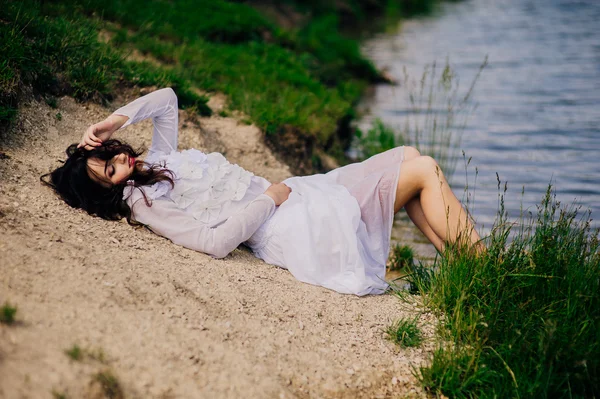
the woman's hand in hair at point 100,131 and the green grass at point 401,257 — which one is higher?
the woman's hand in hair at point 100,131

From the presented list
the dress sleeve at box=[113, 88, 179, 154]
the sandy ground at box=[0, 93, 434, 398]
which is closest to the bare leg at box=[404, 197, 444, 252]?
the sandy ground at box=[0, 93, 434, 398]

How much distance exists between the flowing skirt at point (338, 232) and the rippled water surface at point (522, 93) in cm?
135

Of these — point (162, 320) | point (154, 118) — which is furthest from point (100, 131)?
point (162, 320)

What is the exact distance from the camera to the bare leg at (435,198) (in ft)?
A: 13.3

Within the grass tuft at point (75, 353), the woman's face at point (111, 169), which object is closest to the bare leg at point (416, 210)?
the woman's face at point (111, 169)

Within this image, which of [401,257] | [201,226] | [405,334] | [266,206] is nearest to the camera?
[405,334]

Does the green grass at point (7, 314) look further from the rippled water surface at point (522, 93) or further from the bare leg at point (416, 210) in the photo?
the rippled water surface at point (522, 93)

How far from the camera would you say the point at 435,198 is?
4109 millimetres

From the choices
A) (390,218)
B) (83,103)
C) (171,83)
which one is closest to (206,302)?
(390,218)

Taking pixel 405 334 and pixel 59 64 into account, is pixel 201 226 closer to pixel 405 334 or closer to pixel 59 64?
pixel 405 334

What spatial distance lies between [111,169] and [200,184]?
0.62m

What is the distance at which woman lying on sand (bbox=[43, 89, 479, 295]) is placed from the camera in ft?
13.2

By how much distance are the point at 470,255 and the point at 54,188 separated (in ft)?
9.69

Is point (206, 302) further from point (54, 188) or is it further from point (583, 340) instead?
point (583, 340)
